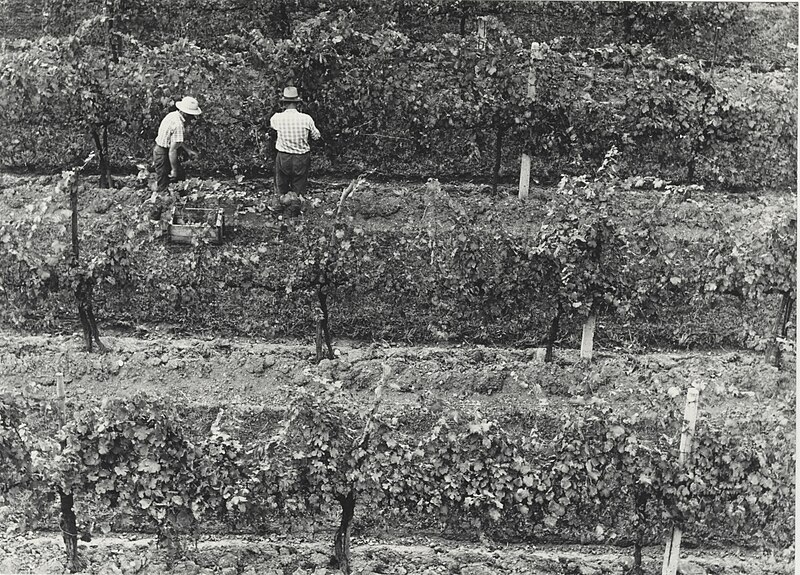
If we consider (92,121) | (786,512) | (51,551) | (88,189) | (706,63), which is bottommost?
(51,551)

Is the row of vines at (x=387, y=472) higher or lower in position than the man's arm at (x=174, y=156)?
lower

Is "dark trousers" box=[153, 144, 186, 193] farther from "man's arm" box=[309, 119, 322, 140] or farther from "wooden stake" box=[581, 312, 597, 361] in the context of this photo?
"wooden stake" box=[581, 312, 597, 361]

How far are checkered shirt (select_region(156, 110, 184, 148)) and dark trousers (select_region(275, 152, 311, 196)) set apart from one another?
1.01 metres

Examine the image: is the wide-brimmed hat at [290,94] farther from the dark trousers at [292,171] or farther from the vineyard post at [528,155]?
the vineyard post at [528,155]

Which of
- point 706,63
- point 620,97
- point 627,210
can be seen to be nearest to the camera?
point 627,210

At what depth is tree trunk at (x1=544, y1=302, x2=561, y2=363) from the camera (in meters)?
9.93

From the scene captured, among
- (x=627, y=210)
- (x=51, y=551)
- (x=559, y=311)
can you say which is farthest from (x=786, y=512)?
(x=51, y=551)

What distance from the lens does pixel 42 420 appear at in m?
8.61

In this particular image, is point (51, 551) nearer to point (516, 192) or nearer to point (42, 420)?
point (42, 420)

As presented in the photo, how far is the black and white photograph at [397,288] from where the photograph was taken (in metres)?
8.00

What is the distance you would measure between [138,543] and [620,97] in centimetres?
679

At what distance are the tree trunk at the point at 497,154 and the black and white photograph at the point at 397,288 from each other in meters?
0.09

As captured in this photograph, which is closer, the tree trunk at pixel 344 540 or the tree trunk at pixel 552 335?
the tree trunk at pixel 344 540

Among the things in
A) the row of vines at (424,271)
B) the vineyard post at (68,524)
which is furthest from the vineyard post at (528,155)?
the vineyard post at (68,524)
